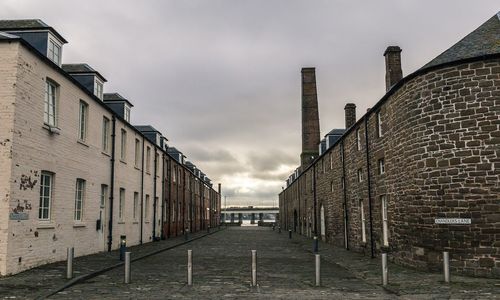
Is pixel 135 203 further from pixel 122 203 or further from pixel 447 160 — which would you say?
pixel 447 160

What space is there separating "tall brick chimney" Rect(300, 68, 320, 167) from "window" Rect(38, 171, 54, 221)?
119 feet

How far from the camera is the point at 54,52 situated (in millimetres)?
16016

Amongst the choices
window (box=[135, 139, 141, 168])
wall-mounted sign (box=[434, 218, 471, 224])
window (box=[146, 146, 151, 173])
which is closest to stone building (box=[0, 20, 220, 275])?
window (box=[135, 139, 141, 168])

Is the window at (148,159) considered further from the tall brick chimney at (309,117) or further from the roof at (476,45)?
the tall brick chimney at (309,117)

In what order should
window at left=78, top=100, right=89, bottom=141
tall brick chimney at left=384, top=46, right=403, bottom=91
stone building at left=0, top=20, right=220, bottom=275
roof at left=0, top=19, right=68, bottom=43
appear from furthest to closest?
tall brick chimney at left=384, top=46, right=403, bottom=91, window at left=78, top=100, right=89, bottom=141, roof at left=0, top=19, right=68, bottom=43, stone building at left=0, top=20, right=220, bottom=275

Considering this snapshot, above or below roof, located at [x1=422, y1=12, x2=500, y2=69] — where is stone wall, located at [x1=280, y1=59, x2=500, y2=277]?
below

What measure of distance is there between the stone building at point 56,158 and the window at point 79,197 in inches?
1.6

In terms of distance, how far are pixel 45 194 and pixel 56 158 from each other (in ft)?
4.19

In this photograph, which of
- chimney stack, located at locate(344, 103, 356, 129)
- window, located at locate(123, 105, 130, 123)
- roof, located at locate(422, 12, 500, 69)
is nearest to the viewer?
roof, located at locate(422, 12, 500, 69)

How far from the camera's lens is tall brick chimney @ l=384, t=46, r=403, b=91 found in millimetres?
21141

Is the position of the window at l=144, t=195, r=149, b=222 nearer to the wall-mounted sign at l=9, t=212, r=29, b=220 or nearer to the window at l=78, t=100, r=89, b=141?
the window at l=78, t=100, r=89, b=141

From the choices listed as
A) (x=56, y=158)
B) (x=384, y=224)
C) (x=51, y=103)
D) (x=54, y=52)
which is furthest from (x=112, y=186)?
(x=384, y=224)

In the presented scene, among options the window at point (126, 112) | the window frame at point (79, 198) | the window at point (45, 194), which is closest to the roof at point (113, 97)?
the window at point (126, 112)

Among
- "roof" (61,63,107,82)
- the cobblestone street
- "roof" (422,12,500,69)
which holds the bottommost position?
the cobblestone street
